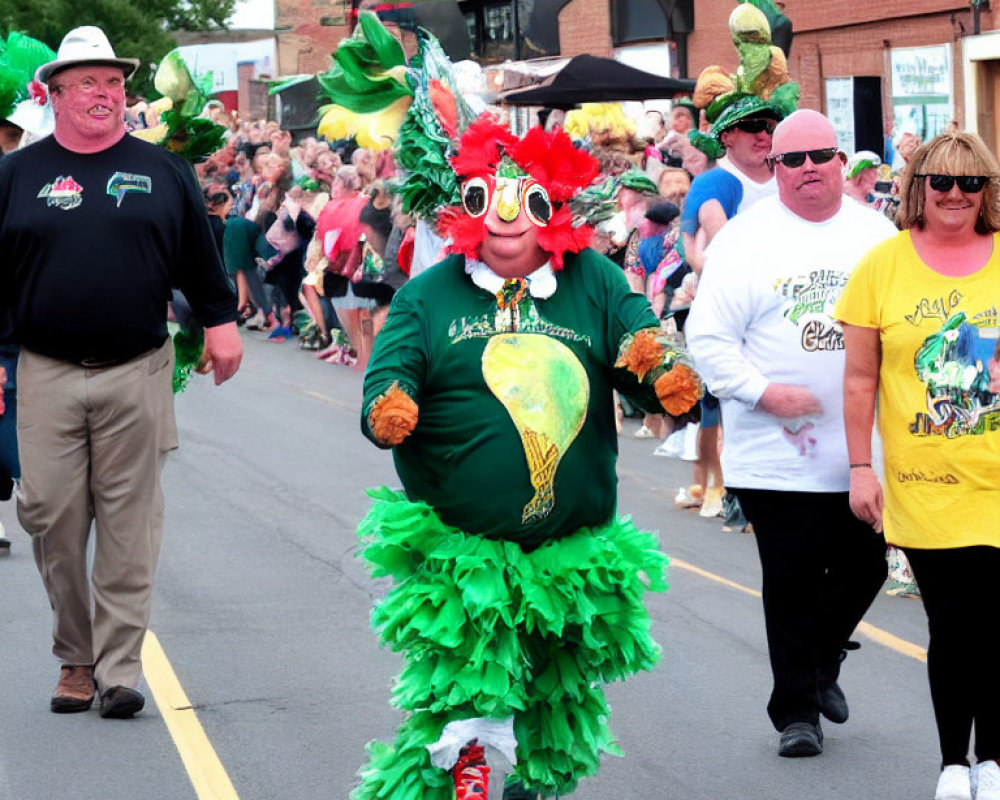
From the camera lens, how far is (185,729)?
6.48 m

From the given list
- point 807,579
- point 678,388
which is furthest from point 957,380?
point 807,579

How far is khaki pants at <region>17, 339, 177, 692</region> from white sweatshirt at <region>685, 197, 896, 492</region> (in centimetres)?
192

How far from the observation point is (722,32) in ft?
86.3

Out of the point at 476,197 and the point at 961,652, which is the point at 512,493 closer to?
the point at 476,197

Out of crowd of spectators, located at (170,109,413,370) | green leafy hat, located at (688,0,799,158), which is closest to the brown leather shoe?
green leafy hat, located at (688,0,799,158)

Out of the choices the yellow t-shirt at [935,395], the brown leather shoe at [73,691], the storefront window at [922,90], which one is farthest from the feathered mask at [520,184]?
the storefront window at [922,90]

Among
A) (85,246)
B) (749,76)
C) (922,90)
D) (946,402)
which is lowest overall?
(946,402)

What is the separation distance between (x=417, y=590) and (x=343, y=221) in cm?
1394

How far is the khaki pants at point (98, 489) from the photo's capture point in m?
6.46

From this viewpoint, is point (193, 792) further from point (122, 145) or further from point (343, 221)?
point (343, 221)

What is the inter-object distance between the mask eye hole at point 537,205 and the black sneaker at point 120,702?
Result: 2.50m

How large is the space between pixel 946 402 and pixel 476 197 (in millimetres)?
1429

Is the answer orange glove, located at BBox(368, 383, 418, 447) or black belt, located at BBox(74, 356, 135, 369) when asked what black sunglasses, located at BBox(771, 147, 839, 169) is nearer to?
orange glove, located at BBox(368, 383, 418, 447)

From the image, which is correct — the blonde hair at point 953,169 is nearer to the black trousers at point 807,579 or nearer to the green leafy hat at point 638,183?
the black trousers at point 807,579
